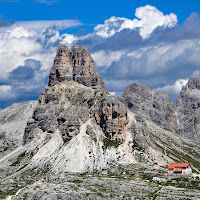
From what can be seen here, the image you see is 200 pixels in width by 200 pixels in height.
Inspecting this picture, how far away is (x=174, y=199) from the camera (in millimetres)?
199250

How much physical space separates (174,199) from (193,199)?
7669 millimetres

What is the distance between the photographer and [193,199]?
197500mm
